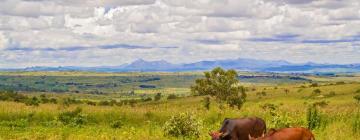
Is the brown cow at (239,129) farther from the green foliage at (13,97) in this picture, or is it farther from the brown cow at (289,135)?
the green foliage at (13,97)

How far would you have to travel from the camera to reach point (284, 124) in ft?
62.4

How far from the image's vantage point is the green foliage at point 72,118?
29969mm

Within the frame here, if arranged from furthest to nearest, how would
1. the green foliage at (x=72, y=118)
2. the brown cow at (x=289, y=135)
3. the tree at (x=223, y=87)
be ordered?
the tree at (x=223, y=87), the green foliage at (x=72, y=118), the brown cow at (x=289, y=135)

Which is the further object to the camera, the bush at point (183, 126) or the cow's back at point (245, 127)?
the bush at point (183, 126)

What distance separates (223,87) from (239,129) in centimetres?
6928

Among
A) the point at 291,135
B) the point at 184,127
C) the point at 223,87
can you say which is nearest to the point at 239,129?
the point at 291,135

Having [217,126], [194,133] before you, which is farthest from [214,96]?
[194,133]

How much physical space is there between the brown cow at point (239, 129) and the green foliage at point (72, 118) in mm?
17357

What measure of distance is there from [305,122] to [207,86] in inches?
2428

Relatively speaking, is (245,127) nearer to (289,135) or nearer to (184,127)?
(289,135)

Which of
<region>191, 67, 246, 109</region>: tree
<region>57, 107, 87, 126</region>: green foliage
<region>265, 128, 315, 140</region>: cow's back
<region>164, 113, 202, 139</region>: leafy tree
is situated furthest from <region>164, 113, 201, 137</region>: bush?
<region>191, 67, 246, 109</region>: tree

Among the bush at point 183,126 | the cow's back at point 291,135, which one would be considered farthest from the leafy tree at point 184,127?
the cow's back at point 291,135

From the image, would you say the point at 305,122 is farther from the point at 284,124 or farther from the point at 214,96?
the point at 214,96

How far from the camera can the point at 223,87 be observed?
82.6 metres
